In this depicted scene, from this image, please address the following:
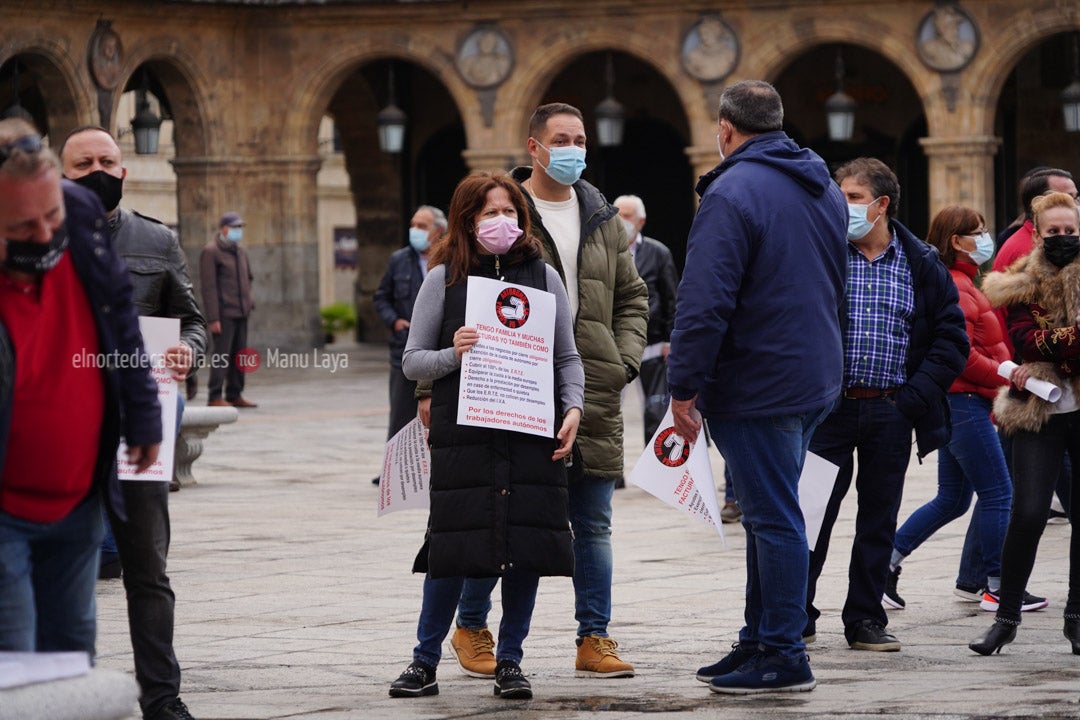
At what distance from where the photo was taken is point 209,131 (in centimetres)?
2886

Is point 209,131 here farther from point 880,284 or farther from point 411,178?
point 880,284

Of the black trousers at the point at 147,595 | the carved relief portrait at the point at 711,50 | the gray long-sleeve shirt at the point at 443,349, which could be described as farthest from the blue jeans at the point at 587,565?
the carved relief portrait at the point at 711,50

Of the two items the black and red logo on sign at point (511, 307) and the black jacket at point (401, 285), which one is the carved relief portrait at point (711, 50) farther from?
the black and red logo on sign at point (511, 307)

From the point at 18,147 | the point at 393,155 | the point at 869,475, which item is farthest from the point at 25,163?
the point at 393,155

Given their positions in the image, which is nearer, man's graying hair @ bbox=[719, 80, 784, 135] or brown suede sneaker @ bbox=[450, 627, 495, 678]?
man's graying hair @ bbox=[719, 80, 784, 135]

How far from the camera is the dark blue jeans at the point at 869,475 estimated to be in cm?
766

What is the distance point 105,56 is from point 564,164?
2042 cm

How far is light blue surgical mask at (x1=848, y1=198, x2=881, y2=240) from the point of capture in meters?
7.68

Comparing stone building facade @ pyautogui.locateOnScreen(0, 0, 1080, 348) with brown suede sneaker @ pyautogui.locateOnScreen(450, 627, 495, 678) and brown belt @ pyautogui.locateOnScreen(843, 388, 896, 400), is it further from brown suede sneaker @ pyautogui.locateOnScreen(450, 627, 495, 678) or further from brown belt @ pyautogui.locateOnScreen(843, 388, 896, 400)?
brown suede sneaker @ pyautogui.locateOnScreen(450, 627, 495, 678)

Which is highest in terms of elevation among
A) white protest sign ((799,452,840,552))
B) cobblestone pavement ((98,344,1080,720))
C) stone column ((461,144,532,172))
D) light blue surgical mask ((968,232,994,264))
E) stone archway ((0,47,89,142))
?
stone archway ((0,47,89,142))

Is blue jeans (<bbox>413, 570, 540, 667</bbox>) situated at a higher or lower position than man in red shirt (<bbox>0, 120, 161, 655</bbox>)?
lower

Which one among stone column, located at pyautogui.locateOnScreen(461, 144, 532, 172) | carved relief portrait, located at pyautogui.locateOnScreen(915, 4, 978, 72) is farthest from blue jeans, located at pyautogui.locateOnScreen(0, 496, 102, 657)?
stone column, located at pyautogui.locateOnScreen(461, 144, 532, 172)

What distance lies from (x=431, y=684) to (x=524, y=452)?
0.80 m

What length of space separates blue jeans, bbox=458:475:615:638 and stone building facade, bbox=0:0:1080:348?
62.7 ft
